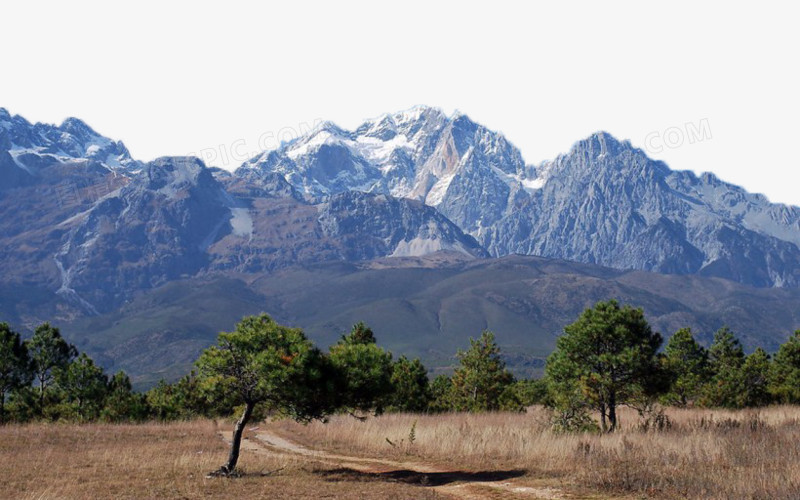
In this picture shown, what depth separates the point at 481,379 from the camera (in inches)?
2293

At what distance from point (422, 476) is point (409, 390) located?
103ft

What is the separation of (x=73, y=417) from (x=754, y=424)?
174 ft

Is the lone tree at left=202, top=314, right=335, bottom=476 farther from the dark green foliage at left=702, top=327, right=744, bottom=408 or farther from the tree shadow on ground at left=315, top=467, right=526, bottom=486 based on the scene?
the dark green foliage at left=702, top=327, right=744, bottom=408

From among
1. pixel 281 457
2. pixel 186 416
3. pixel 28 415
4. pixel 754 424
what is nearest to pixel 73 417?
pixel 28 415

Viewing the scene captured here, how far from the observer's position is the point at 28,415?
192 ft

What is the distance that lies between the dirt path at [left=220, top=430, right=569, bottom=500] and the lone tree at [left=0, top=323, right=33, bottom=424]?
30.2 metres

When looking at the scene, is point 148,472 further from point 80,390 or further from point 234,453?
point 80,390

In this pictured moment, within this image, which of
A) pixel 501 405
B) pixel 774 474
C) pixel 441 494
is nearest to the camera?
pixel 774 474

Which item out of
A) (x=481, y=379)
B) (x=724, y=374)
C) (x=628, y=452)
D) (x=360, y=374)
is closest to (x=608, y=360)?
(x=628, y=452)

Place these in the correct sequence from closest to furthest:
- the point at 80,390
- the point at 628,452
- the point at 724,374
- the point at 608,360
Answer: the point at 628,452 → the point at 608,360 → the point at 724,374 → the point at 80,390

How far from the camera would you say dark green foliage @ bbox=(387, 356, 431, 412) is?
5706 centimetres

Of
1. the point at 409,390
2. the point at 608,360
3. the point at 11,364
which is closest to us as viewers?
the point at 608,360

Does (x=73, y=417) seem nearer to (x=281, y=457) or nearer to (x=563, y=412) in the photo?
(x=281, y=457)

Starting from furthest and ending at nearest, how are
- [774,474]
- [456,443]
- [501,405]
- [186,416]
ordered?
[186,416], [501,405], [456,443], [774,474]
